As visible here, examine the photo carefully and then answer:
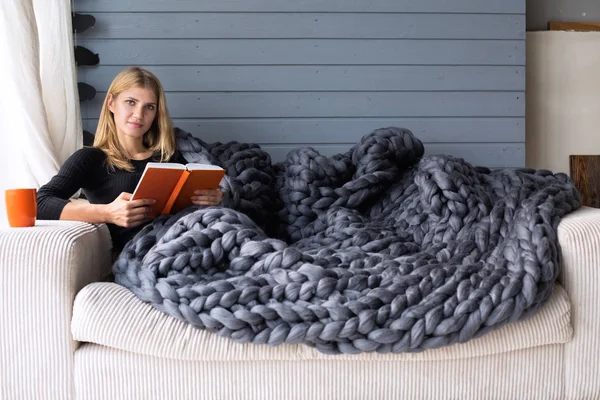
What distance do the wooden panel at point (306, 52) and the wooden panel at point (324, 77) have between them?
24mm

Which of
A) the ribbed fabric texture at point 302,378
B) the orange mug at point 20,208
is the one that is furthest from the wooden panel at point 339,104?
the ribbed fabric texture at point 302,378

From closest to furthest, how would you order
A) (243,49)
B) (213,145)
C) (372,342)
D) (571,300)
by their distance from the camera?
(372,342) → (571,300) → (213,145) → (243,49)

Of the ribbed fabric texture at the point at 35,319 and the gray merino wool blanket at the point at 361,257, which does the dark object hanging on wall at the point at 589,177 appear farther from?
the ribbed fabric texture at the point at 35,319

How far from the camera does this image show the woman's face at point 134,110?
2047mm

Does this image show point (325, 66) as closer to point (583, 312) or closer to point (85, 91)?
point (85, 91)

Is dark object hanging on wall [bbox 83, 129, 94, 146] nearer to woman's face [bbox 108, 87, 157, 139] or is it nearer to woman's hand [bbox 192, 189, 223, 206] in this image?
woman's face [bbox 108, 87, 157, 139]

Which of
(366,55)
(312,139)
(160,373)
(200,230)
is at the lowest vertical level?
(160,373)

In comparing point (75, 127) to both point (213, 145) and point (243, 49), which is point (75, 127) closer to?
point (213, 145)

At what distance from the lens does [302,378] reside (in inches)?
54.3

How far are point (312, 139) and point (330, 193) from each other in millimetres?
559

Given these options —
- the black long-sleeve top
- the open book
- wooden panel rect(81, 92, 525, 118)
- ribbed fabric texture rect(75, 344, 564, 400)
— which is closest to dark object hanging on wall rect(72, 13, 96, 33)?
wooden panel rect(81, 92, 525, 118)

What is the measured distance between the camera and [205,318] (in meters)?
1.33

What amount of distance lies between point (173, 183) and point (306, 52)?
3.33 ft

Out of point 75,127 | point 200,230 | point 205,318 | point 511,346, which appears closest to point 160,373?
point 205,318
